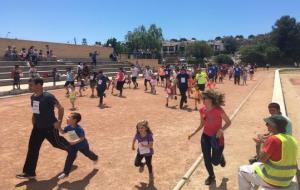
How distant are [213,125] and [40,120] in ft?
9.64

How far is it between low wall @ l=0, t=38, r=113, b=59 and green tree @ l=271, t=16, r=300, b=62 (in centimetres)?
5598

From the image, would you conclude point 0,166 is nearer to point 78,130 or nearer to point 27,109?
point 78,130

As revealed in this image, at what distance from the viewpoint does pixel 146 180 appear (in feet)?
24.3

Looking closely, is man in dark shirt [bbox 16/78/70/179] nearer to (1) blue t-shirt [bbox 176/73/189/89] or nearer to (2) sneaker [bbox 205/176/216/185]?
(2) sneaker [bbox 205/176/216/185]

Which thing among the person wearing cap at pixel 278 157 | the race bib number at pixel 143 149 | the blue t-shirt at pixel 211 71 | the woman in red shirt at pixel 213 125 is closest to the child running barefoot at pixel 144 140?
the race bib number at pixel 143 149

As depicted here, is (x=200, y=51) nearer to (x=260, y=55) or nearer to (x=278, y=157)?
(x=260, y=55)

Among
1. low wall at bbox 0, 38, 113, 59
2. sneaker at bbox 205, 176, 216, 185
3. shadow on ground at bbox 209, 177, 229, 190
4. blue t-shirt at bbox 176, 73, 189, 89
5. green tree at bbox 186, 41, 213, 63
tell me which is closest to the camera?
shadow on ground at bbox 209, 177, 229, 190

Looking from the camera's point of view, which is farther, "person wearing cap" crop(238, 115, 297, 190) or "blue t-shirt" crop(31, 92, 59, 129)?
"blue t-shirt" crop(31, 92, 59, 129)

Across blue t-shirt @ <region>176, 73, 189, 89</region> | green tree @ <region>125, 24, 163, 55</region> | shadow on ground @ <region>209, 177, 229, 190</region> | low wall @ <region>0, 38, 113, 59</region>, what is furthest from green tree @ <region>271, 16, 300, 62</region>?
shadow on ground @ <region>209, 177, 229, 190</region>

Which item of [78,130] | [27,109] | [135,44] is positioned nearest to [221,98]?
[78,130]

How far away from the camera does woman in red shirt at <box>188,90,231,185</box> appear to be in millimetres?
6787

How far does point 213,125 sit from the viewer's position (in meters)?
6.87

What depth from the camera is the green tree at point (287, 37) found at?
311 ft

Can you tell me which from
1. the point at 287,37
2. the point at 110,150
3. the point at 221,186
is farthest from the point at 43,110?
the point at 287,37
